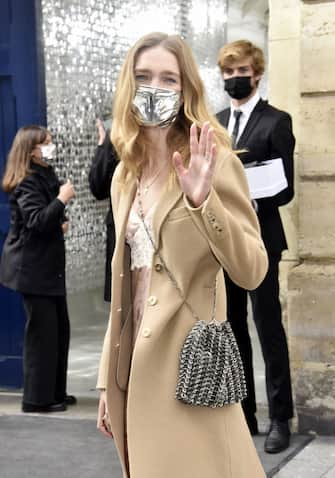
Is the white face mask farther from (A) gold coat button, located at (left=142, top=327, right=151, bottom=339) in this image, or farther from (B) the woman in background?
(A) gold coat button, located at (left=142, top=327, right=151, bottom=339)

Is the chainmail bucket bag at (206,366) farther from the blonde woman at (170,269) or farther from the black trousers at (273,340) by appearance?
the black trousers at (273,340)

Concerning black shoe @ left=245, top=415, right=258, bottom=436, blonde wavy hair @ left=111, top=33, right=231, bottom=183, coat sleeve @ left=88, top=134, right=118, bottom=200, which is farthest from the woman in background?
blonde wavy hair @ left=111, top=33, right=231, bottom=183

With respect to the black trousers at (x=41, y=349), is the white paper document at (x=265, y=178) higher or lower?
higher

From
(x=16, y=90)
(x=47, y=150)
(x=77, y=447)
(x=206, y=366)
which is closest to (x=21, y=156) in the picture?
(x=47, y=150)

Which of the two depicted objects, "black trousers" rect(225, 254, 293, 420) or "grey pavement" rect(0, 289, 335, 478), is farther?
"black trousers" rect(225, 254, 293, 420)

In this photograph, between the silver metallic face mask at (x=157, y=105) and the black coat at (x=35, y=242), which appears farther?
the black coat at (x=35, y=242)

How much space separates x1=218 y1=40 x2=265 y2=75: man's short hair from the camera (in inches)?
183

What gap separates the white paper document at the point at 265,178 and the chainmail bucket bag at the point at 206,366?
190 cm

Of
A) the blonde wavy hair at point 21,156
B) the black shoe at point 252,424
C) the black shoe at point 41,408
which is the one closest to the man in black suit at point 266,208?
the black shoe at point 252,424

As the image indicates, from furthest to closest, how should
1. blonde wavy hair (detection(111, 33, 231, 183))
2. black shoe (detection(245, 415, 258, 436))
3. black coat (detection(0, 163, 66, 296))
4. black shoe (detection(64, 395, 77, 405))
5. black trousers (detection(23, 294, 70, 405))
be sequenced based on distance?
black shoe (detection(64, 395, 77, 405))
black trousers (detection(23, 294, 70, 405))
black coat (detection(0, 163, 66, 296))
black shoe (detection(245, 415, 258, 436))
blonde wavy hair (detection(111, 33, 231, 183))

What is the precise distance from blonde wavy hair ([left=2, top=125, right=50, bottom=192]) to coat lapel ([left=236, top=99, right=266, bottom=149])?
1395mm

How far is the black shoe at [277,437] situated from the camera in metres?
4.58

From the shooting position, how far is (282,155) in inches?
177

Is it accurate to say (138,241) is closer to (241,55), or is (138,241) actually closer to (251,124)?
(251,124)
